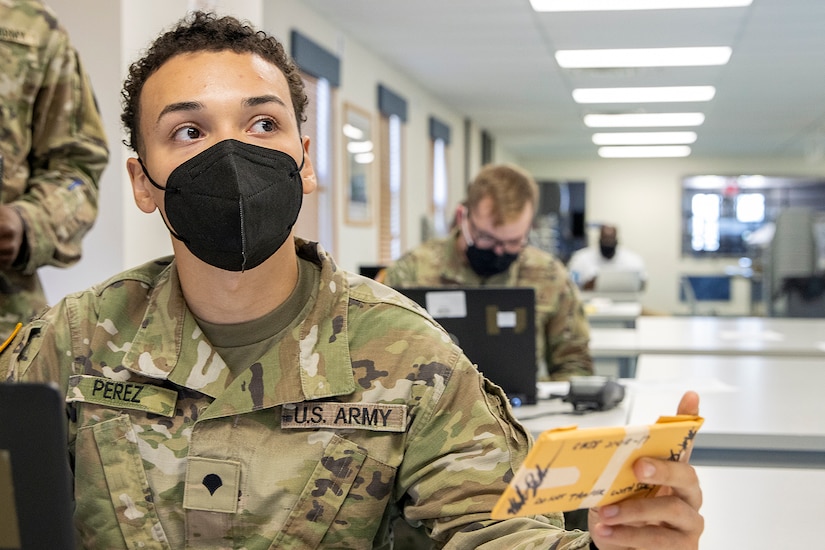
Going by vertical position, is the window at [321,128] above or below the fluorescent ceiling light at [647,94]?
below

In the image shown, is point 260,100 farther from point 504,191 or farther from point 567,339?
point 567,339

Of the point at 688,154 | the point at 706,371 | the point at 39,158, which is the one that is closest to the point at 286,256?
the point at 39,158

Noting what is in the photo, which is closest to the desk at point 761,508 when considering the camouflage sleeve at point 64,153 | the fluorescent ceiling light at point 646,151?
the camouflage sleeve at point 64,153

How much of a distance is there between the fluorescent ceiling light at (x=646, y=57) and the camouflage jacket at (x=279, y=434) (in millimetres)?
6474

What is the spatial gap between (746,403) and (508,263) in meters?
1.06

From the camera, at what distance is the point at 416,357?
1.18m

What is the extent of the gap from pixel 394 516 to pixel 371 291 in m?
0.30

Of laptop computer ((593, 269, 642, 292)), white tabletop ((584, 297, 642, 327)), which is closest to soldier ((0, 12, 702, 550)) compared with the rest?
white tabletop ((584, 297, 642, 327))

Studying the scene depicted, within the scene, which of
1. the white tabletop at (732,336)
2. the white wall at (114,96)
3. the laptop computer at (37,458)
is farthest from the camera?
the white tabletop at (732,336)

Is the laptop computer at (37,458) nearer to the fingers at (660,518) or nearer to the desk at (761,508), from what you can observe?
the fingers at (660,518)

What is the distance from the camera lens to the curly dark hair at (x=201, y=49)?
122 cm

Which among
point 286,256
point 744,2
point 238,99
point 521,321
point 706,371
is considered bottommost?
point 706,371

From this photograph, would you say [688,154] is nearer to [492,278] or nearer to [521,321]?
[492,278]

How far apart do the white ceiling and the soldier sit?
5201 millimetres
